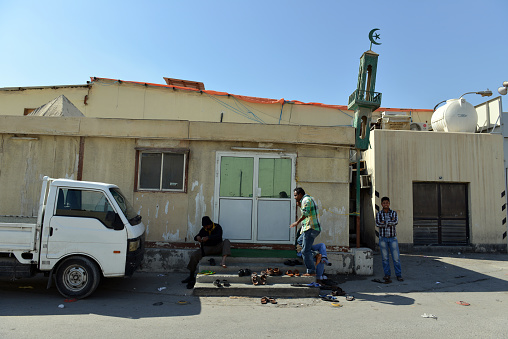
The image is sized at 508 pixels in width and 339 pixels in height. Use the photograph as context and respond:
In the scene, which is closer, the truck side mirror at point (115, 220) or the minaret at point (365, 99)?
the truck side mirror at point (115, 220)

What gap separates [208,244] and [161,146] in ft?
9.02

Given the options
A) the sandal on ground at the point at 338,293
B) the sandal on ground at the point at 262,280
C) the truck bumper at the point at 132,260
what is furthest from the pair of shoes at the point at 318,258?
the truck bumper at the point at 132,260

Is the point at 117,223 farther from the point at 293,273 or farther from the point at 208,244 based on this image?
the point at 293,273

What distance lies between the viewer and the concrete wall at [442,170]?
11383 mm

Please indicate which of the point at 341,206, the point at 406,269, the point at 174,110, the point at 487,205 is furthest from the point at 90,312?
the point at 487,205

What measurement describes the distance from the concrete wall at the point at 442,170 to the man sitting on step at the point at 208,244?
595 centimetres

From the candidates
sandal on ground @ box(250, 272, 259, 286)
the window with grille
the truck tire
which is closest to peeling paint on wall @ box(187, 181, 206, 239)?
the window with grille

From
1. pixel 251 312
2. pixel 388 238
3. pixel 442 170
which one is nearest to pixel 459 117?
pixel 442 170

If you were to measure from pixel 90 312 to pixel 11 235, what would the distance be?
199 cm

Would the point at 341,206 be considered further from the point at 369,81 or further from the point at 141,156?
the point at 141,156

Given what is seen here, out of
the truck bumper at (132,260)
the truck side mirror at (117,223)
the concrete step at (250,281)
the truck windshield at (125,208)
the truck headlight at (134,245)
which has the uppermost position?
the truck windshield at (125,208)

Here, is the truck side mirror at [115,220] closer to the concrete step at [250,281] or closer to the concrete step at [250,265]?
the concrete step at [250,281]

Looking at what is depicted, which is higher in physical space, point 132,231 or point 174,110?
point 174,110

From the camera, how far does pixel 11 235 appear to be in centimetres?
592
